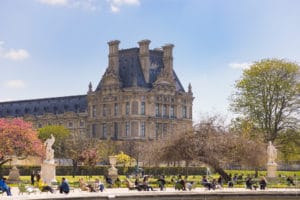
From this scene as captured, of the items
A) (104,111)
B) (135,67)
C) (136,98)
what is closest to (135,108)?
(136,98)

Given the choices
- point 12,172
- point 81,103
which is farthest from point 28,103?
point 12,172

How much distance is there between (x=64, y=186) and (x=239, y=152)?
18.7 meters

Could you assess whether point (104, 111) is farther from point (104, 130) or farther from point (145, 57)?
point (145, 57)

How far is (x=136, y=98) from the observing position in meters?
104

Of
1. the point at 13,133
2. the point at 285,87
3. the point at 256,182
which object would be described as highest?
the point at 285,87

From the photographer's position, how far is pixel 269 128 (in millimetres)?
62500

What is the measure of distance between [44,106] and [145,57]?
24885mm

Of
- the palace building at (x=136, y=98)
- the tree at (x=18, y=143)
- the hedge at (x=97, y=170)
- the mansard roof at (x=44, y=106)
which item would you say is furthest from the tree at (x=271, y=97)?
the mansard roof at (x=44, y=106)

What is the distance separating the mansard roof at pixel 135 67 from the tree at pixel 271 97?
1648 inches

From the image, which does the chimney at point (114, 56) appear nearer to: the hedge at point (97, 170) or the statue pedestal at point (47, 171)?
the hedge at point (97, 170)

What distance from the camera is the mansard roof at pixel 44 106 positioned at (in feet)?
381

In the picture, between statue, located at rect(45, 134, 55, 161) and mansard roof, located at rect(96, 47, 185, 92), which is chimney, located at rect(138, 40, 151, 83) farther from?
statue, located at rect(45, 134, 55, 161)

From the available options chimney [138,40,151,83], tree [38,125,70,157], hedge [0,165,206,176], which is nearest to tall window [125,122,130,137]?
chimney [138,40,151,83]

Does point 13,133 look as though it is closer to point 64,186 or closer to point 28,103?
point 64,186
